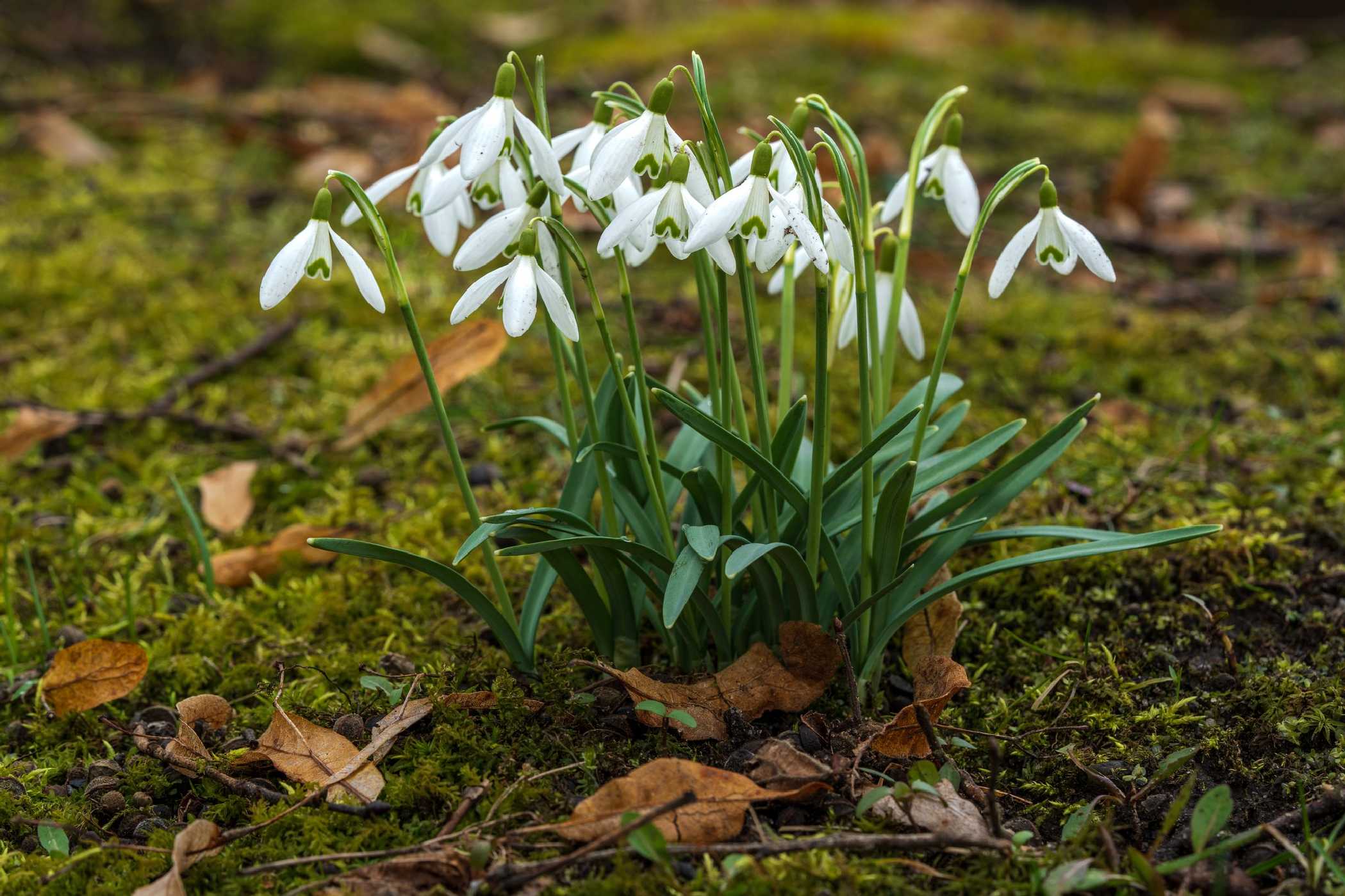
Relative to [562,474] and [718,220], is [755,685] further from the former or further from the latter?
[562,474]

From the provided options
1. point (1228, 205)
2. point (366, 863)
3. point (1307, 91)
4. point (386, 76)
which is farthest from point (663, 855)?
point (1307, 91)

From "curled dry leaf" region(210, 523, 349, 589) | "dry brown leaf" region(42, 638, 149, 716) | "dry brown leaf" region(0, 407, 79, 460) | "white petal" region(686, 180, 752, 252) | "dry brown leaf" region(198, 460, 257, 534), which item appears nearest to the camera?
"white petal" region(686, 180, 752, 252)

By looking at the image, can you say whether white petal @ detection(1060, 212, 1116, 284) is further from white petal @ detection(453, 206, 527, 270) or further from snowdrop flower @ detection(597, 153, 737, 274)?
white petal @ detection(453, 206, 527, 270)

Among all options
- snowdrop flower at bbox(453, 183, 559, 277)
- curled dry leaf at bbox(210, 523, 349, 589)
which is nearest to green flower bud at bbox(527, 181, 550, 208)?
snowdrop flower at bbox(453, 183, 559, 277)

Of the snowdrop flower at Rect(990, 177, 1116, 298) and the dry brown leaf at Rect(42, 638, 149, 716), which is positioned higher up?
the snowdrop flower at Rect(990, 177, 1116, 298)

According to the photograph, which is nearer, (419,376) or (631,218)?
(631,218)

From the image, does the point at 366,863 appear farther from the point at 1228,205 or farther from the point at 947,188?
the point at 1228,205

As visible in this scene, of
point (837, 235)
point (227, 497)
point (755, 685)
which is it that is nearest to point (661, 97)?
point (837, 235)
